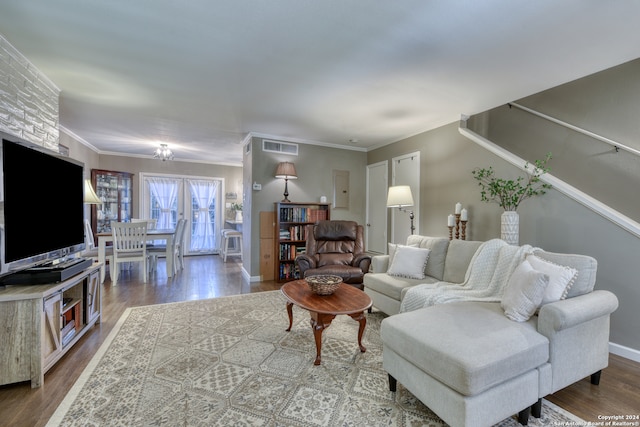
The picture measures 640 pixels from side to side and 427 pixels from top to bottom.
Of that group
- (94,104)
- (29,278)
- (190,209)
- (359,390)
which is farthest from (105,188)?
(359,390)

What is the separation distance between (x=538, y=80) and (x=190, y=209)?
7267mm

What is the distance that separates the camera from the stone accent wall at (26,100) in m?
2.23

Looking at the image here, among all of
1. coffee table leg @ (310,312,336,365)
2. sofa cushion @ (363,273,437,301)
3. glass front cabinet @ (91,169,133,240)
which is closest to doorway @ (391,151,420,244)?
sofa cushion @ (363,273,437,301)

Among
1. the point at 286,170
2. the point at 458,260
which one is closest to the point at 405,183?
the point at 286,170

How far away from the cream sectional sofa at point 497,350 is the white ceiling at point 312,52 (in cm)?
168

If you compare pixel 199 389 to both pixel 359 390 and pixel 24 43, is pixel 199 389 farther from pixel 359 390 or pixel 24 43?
pixel 24 43

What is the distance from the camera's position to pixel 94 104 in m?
3.52

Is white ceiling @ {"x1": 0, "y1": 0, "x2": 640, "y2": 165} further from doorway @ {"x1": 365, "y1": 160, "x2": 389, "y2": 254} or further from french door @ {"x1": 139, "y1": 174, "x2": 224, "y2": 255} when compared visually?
french door @ {"x1": 139, "y1": 174, "x2": 224, "y2": 255}

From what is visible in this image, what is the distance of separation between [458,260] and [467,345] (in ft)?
5.39

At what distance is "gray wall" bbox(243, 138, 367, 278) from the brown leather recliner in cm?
108

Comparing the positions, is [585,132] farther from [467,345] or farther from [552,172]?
[467,345]

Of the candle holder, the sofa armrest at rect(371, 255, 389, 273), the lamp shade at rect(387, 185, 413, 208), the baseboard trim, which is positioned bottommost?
the baseboard trim

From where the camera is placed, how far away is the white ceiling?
6.01 feet

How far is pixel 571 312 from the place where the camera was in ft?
5.27
